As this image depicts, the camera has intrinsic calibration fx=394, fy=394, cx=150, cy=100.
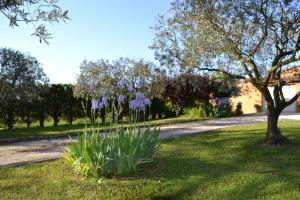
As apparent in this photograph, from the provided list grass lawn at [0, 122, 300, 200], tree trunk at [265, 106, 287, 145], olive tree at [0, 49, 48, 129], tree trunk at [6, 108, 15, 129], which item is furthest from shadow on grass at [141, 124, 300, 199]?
tree trunk at [6, 108, 15, 129]

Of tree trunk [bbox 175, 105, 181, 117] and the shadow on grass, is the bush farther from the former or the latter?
the shadow on grass

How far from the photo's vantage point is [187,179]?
8242 millimetres

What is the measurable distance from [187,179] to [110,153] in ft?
5.67

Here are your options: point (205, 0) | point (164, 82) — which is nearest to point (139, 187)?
point (205, 0)

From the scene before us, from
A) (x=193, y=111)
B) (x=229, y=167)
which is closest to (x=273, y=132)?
(x=229, y=167)

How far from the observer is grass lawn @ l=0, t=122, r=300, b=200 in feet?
24.5

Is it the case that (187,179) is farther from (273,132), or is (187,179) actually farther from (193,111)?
(193,111)

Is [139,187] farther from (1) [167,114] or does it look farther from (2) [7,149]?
(1) [167,114]

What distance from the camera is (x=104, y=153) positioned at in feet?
27.7

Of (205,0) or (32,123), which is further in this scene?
(32,123)

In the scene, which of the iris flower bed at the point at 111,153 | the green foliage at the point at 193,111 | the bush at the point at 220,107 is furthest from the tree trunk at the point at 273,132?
the green foliage at the point at 193,111

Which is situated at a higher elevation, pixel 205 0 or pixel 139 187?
pixel 205 0

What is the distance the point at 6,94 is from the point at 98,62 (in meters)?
6.56

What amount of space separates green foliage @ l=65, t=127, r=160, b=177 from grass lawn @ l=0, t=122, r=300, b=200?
266mm
